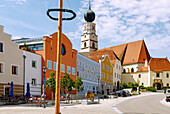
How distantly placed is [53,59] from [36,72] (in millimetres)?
4497

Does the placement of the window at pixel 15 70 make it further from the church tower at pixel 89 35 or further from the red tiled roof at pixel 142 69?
the church tower at pixel 89 35

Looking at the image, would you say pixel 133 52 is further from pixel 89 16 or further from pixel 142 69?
pixel 89 16

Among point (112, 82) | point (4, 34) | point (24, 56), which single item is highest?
point (4, 34)

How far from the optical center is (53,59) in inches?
1534

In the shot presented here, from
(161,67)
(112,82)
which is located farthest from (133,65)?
(112,82)

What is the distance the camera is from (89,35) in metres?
111

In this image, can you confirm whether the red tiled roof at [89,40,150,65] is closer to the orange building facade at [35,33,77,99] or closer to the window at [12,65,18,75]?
the orange building facade at [35,33,77,99]

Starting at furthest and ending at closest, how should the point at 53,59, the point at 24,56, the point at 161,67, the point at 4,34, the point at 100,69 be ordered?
the point at 161,67 → the point at 100,69 → the point at 53,59 → the point at 24,56 → the point at 4,34

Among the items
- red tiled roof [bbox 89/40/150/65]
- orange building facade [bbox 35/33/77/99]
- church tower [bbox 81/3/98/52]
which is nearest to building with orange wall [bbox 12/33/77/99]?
orange building facade [bbox 35/33/77/99]

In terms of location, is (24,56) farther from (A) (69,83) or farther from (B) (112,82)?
(B) (112,82)

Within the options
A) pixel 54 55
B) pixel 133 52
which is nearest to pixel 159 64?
pixel 133 52

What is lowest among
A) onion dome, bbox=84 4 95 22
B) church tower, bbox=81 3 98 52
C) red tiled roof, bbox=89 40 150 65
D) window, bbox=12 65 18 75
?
window, bbox=12 65 18 75

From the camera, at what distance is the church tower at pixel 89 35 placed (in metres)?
108

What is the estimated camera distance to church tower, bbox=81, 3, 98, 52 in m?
108
